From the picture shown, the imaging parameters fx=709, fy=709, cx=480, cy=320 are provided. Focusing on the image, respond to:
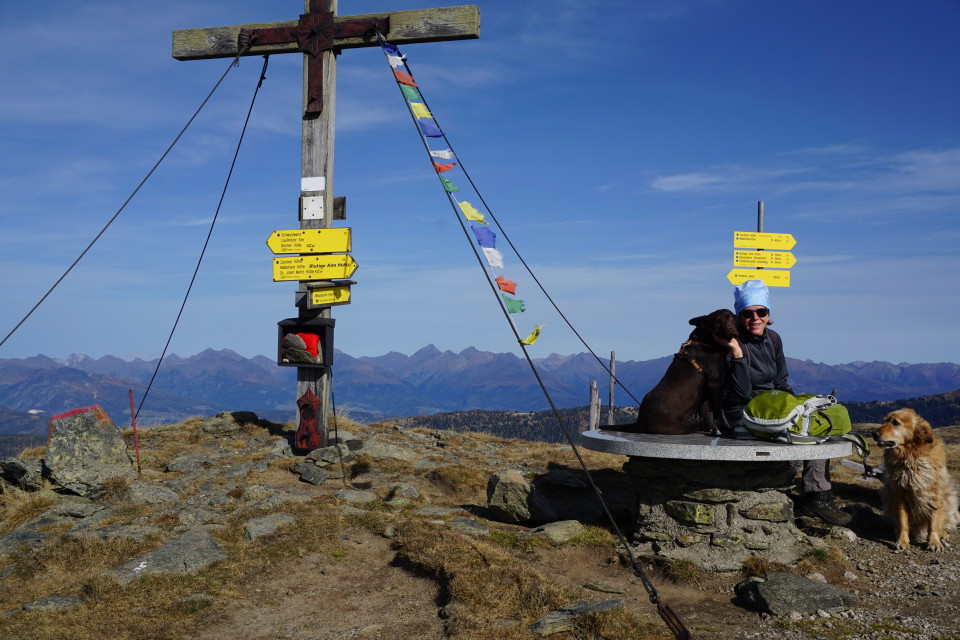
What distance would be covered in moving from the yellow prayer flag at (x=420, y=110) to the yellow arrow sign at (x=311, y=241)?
2.49 meters

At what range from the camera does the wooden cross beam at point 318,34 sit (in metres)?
11.9

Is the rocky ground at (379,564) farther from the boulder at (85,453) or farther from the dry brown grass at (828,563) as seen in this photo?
the boulder at (85,453)

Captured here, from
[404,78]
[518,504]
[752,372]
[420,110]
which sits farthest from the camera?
[404,78]

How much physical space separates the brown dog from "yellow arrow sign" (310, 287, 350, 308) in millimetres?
6225

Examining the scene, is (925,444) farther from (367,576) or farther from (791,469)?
(367,576)

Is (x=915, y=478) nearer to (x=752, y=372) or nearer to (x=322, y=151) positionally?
(x=752, y=372)

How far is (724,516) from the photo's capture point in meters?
7.46

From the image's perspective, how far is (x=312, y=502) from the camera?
9.81m

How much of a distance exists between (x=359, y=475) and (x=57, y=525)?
14.2ft

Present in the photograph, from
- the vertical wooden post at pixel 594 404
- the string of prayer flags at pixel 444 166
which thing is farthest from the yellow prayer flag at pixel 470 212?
the vertical wooden post at pixel 594 404

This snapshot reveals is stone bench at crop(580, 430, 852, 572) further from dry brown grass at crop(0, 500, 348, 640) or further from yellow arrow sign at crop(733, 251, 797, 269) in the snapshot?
yellow arrow sign at crop(733, 251, 797, 269)

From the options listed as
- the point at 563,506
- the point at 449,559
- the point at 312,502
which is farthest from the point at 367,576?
the point at 563,506

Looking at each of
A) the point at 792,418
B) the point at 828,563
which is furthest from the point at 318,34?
the point at 828,563

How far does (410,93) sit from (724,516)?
25.2 ft
